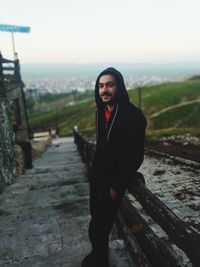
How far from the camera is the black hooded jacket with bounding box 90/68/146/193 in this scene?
2879 mm

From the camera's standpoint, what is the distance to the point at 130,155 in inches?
113

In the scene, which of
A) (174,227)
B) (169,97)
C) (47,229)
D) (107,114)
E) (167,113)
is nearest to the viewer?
(174,227)

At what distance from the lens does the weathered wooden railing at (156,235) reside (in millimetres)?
1986

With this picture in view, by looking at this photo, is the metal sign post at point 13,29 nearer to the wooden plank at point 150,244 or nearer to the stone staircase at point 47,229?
the stone staircase at point 47,229

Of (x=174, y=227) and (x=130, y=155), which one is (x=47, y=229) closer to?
(x=130, y=155)

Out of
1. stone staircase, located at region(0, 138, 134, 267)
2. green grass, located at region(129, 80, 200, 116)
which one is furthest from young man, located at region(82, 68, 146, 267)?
green grass, located at region(129, 80, 200, 116)

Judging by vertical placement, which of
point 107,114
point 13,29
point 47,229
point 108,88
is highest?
point 13,29

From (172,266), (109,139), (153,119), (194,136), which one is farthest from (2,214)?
(153,119)

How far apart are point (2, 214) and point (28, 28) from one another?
18002mm

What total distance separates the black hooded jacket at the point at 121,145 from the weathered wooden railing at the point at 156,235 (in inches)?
10.5

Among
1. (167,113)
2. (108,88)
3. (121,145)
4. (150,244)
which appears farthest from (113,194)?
(167,113)

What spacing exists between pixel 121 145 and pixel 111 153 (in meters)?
0.14

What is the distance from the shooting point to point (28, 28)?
66.8 ft

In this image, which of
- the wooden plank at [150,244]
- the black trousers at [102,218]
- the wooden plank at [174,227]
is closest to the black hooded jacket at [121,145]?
the black trousers at [102,218]
